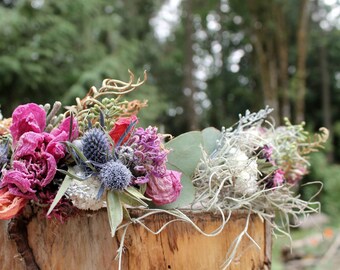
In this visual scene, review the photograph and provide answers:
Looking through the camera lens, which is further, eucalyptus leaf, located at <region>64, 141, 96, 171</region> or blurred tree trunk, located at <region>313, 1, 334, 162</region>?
blurred tree trunk, located at <region>313, 1, 334, 162</region>

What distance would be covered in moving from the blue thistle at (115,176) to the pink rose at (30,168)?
0.08 m


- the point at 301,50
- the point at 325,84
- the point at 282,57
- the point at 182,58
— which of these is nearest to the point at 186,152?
the point at 301,50

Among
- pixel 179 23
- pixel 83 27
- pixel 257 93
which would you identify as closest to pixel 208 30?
pixel 179 23

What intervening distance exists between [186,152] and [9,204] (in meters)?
0.34

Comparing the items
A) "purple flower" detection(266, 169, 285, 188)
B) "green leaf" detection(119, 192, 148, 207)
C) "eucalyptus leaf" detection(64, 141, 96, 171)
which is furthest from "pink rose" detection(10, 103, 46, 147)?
"purple flower" detection(266, 169, 285, 188)

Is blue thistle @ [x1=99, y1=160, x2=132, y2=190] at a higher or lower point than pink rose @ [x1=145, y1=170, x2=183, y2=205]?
higher

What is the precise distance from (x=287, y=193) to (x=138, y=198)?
433 millimetres

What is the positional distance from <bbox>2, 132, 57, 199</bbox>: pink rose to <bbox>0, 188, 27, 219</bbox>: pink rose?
1 cm

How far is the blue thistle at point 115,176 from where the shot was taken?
0.74 meters

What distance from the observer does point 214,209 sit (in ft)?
2.91

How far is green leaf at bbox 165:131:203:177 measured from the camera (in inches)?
35.7

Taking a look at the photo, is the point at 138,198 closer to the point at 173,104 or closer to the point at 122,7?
the point at 122,7

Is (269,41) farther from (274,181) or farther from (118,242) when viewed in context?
(118,242)

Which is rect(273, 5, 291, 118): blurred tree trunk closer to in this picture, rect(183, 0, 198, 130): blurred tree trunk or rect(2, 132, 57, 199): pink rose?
rect(183, 0, 198, 130): blurred tree trunk
